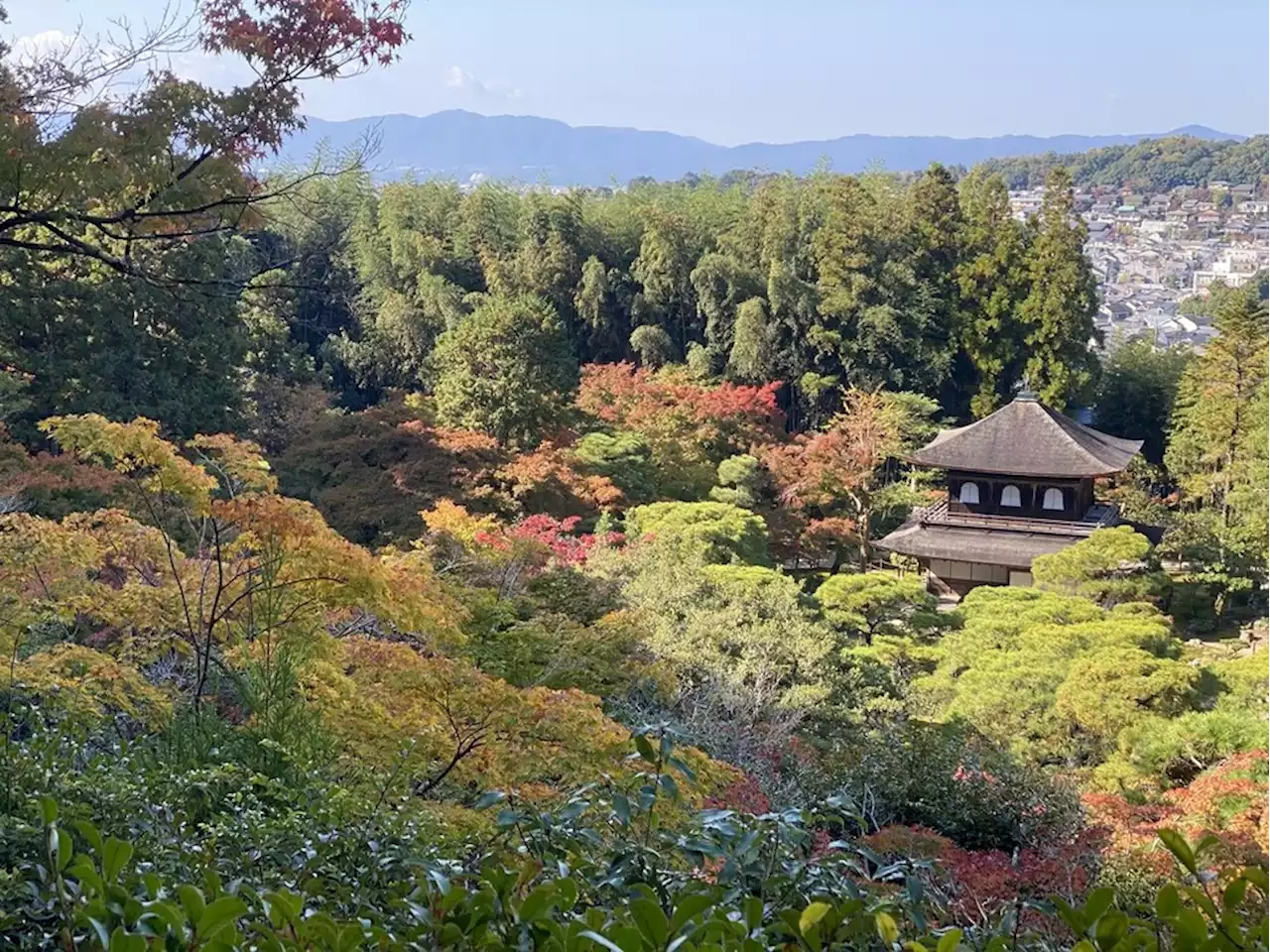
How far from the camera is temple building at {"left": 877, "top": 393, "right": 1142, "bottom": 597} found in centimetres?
1401

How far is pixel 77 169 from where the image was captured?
2.84 m

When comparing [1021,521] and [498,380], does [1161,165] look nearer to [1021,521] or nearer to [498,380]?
[1021,521]

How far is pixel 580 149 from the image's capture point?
358 ft

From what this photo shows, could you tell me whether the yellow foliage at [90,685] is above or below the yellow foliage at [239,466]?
below

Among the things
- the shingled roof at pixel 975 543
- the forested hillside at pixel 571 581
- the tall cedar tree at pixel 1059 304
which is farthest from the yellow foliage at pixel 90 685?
the tall cedar tree at pixel 1059 304

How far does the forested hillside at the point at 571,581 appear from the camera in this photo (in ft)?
5.24

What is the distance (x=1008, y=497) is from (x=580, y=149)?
100224mm

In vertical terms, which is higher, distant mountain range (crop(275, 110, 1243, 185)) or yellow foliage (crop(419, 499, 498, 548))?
distant mountain range (crop(275, 110, 1243, 185))

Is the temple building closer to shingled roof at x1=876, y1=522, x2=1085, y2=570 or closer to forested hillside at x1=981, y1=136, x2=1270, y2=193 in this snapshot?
shingled roof at x1=876, y1=522, x2=1085, y2=570

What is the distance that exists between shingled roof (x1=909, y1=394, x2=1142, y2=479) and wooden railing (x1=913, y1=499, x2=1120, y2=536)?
2.07ft

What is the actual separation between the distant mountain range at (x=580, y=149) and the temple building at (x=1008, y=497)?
7847 mm

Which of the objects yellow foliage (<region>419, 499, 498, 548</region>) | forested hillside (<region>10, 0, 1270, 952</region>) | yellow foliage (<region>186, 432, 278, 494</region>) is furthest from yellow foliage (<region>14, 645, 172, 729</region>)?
yellow foliage (<region>419, 499, 498, 548</region>)

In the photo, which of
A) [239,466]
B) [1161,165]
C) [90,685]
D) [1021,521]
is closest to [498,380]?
[1021,521]

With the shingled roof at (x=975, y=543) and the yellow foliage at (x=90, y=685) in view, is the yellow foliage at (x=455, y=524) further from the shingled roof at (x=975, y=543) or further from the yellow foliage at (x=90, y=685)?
the shingled roof at (x=975, y=543)
